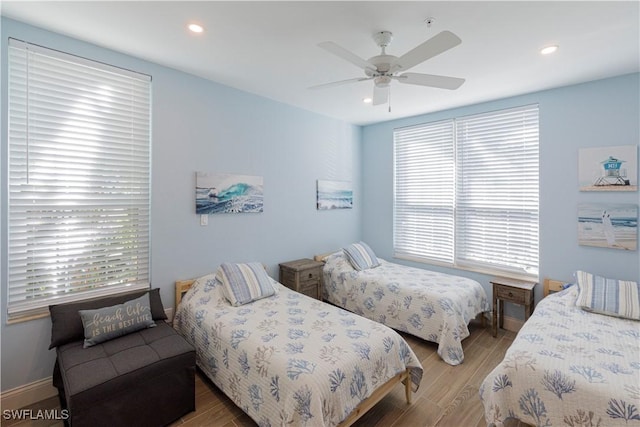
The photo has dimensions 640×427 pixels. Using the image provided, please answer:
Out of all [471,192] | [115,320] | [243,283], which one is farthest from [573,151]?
[115,320]

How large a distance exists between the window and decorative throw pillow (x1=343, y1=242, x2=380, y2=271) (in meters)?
0.69

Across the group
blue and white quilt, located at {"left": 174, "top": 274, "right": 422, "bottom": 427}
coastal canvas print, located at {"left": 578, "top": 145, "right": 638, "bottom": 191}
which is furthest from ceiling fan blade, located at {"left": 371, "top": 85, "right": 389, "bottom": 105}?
coastal canvas print, located at {"left": 578, "top": 145, "right": 638, "bottom": 191}

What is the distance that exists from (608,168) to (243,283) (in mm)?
3709

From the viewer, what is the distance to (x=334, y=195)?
446cm

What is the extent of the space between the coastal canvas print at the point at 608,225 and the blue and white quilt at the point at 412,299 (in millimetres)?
1169

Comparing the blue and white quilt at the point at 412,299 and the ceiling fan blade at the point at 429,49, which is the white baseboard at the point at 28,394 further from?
the ceiling fan blade at the point at 429,49

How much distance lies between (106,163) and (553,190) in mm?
4385

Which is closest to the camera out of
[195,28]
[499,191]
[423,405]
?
[195,28]

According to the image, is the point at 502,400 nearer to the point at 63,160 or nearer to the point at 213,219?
the point at 213,219

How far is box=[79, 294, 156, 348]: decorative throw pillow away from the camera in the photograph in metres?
2.07

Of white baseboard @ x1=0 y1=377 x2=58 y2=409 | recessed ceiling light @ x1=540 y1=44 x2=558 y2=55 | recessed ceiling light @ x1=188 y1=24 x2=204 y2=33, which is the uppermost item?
recessed ceiling light @ x1=188 y1=24 x2=204 y2=33

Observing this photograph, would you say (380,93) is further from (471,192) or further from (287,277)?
(287,277)

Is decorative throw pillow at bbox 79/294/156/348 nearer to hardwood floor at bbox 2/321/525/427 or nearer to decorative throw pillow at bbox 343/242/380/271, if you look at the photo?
hardwood floor at bbox 2/321/525/427

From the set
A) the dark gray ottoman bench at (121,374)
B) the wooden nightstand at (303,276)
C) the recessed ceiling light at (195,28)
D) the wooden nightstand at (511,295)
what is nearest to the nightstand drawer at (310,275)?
the wooden nightstand at (303,276)
